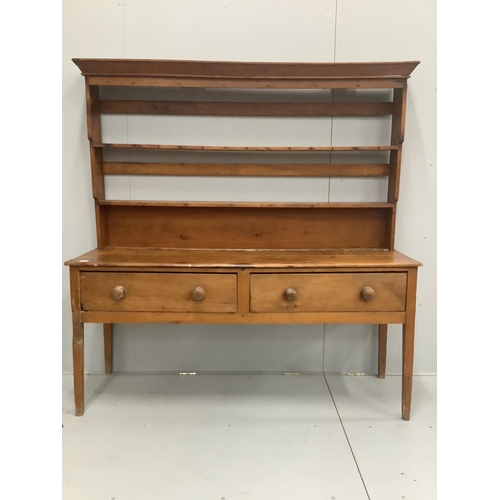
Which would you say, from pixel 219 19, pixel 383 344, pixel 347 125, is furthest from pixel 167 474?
pixel 219 19

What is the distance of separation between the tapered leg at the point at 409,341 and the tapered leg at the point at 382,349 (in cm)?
40

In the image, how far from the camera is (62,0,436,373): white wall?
2.16 meters

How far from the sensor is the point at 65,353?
2.45m

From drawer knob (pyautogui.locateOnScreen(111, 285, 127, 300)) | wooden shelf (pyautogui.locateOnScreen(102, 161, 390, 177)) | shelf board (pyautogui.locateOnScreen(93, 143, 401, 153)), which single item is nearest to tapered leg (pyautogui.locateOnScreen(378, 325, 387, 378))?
wooden shelf (pyautogui.locateOnScreen(102, 161, 390, 177))

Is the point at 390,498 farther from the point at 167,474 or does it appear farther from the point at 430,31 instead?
the point at 430,31

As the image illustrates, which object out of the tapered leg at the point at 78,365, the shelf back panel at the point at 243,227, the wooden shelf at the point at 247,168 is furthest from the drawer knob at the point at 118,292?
the wooden shelf at the point at 247,168

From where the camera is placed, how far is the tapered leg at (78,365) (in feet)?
6.30

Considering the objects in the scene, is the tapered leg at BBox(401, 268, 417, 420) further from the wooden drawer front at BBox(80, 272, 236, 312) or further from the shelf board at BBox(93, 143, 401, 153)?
the wooden drawer front at BBox(80, 272, 236, 312)

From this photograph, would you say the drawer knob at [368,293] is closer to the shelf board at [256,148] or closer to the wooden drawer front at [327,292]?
the wooden drawer front at [327,292]

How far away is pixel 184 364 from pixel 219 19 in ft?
6.52

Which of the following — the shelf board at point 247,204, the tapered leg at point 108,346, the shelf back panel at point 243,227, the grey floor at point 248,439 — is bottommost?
the grey floor at point 248,439

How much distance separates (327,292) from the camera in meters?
1.87

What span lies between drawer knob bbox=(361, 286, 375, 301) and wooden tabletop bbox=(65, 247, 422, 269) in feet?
0.35

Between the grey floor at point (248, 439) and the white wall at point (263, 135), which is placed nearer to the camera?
the grey floor at point (248, 439)
